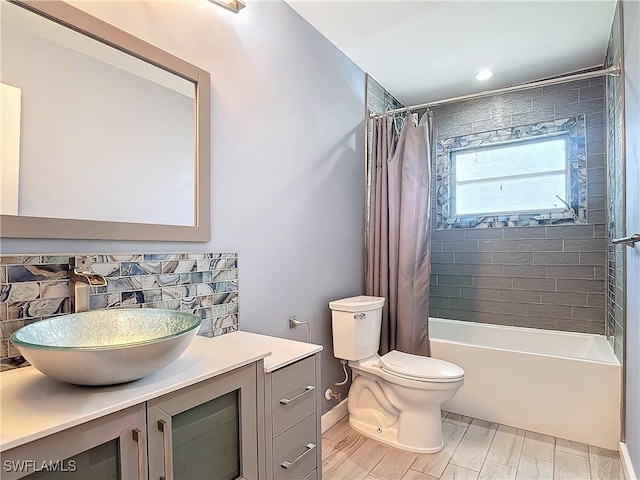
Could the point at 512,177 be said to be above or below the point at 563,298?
above

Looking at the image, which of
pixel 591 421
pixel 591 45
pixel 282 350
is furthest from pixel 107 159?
pixel 591 45

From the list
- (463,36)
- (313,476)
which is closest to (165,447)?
(313,476)

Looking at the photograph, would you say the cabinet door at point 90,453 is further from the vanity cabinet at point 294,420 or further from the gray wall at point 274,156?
the gray wall at point 274,156

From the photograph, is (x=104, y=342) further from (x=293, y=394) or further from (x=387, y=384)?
(x=387, y=384)

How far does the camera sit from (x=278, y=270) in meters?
1.98

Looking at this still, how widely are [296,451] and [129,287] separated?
85cm

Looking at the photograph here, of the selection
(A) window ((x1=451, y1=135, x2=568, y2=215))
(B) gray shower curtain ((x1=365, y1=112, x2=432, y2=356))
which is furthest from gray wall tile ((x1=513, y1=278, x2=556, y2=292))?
(B) gray shower curtain ((x1=365, y1=112, x2=432, y2=356))

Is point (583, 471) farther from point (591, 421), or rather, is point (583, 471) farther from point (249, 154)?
point (249, 154)

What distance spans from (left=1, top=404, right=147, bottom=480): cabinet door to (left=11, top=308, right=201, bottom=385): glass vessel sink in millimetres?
102

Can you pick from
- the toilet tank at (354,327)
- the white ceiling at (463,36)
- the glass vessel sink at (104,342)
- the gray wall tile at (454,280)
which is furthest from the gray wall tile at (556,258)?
the glass vessel sink at (104,342)

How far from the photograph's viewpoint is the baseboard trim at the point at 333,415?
7.66 ft

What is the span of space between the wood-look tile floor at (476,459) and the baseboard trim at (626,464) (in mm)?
38

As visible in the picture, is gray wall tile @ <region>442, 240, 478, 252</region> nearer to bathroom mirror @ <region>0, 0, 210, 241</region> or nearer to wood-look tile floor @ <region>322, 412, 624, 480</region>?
wood-look tile floor @ <region>322, 412, 624, 480</region>

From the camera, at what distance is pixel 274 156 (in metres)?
1.97
